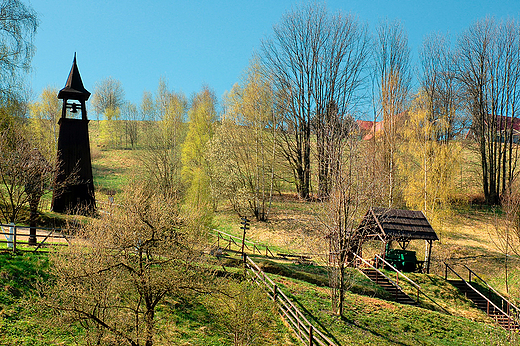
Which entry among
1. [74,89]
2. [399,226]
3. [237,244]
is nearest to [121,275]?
[237,244]

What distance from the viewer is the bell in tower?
73.4 ft

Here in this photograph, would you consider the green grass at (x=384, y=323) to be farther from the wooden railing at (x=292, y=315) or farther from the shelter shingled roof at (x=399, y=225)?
the shelter shingled roof at (x=399, y=225)

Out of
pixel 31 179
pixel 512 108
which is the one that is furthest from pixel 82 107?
pixel 512 108

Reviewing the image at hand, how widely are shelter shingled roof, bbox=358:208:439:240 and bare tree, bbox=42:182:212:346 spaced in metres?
12.6

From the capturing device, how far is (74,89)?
23500 mm

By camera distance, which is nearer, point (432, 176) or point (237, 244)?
point (237, 244)

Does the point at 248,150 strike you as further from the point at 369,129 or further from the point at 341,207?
the point at 341,207

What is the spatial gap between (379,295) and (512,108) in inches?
1013

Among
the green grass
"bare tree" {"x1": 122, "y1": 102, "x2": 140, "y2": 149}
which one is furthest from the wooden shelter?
"bare tree" {"x1": 122, "y1": 102, "x2": 140, "y2": 149}

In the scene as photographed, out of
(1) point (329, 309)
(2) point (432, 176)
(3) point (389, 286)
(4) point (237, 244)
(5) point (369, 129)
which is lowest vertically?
(3) point (389, 286)

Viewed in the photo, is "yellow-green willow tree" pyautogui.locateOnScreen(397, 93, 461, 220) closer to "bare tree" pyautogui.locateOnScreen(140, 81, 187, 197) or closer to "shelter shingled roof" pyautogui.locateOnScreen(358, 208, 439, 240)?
"shelter shingled roof" pyautogui.locateOnScreen(358, 208, 439, 240)

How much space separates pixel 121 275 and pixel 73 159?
15.3 meters

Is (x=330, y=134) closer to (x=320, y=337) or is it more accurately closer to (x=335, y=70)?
(x=320, y=337)

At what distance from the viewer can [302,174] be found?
109ft
